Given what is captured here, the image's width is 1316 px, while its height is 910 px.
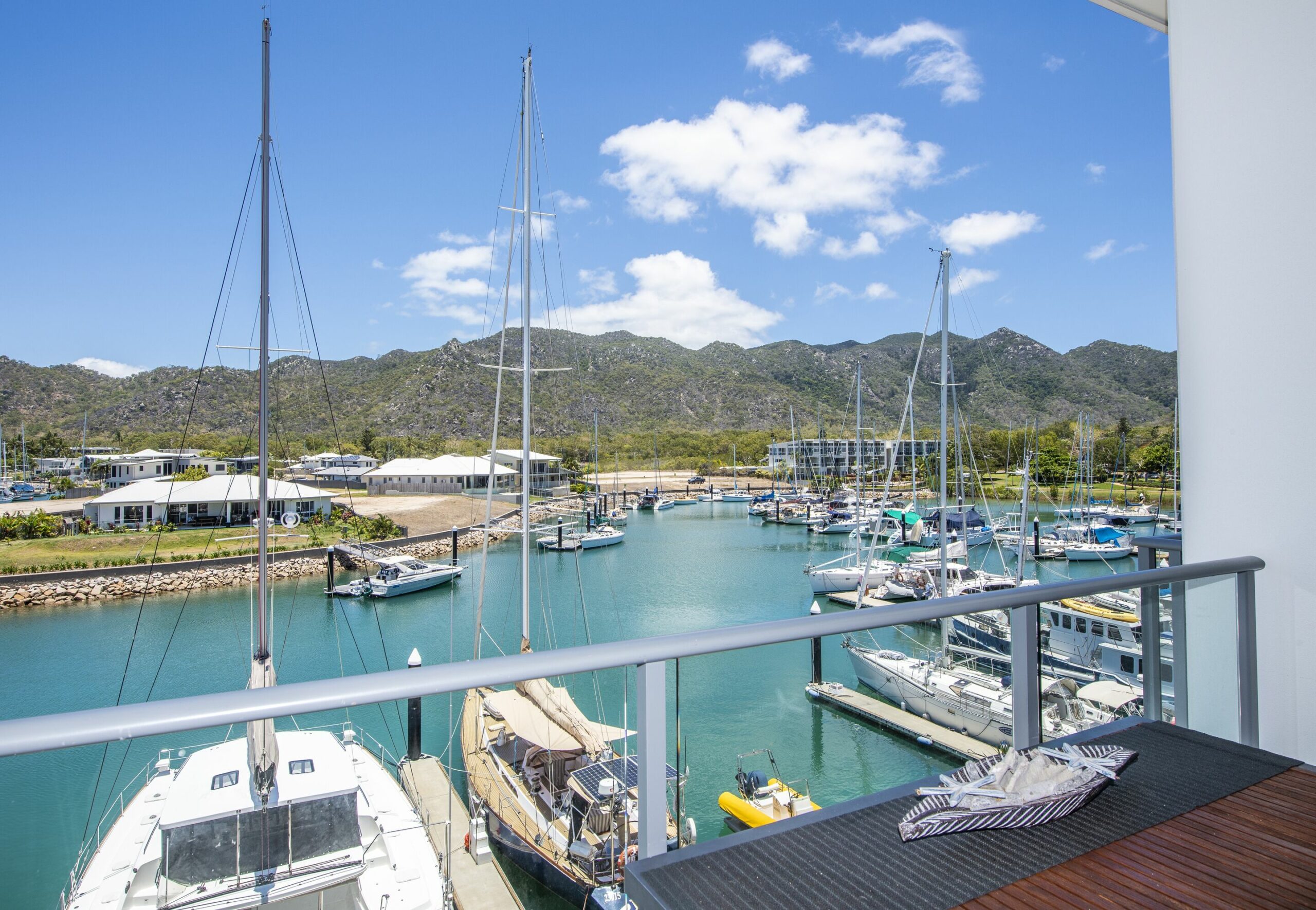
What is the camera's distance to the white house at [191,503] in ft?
90.1

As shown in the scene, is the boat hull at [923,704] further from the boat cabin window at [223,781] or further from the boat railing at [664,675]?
the boat cabin window at [223,781]

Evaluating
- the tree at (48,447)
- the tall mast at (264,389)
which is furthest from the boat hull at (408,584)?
the tree at (48,447)

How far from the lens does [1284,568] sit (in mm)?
2135

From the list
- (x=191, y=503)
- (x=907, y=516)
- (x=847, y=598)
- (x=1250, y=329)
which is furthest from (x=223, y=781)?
(x=191, y=503)

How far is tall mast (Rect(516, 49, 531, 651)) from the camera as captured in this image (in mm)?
9250

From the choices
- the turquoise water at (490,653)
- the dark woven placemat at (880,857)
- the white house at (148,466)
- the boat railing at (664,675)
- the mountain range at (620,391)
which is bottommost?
the turquoise water at (490,653)

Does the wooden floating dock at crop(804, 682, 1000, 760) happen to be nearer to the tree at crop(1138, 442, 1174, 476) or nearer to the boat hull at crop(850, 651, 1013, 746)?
the boat hull at crop(850, 651, 1013, 746)

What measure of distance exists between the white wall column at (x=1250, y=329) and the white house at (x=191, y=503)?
28.7m

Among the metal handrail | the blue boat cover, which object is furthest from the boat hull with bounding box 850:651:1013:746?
the blue boat cover

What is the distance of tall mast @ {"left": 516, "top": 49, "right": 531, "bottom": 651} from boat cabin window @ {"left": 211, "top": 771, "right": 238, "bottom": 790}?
16.0 ft

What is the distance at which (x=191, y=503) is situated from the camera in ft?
93.4

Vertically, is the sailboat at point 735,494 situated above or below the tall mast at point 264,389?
below

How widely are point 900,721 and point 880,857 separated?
25.3 feet

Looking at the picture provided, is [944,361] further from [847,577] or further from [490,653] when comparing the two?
[490,653]
